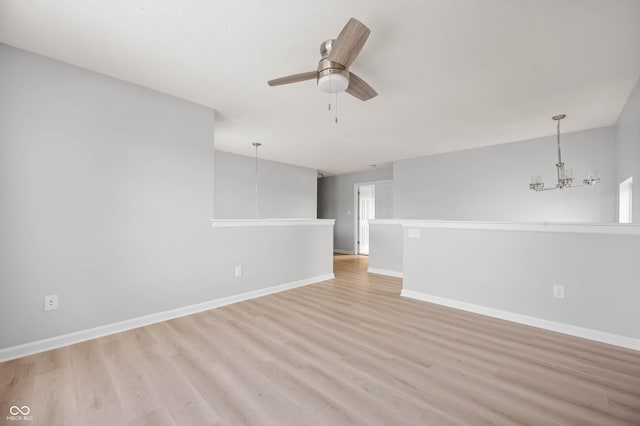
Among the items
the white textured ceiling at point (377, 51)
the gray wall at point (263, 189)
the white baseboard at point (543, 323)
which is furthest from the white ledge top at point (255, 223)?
the gray wall at point (263, 189)

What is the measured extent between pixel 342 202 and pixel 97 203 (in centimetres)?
660

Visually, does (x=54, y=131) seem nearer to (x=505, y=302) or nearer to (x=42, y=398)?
(x=42, y=398)

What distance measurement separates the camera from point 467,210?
208 inches

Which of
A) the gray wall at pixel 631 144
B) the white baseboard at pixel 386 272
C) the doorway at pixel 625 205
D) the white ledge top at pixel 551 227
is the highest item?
the gray wall at pixel 631 144

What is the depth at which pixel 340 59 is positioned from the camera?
68.0 inches

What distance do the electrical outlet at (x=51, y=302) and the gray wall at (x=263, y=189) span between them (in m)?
3.51

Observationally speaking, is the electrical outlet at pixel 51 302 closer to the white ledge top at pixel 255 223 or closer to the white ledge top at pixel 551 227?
the white ledge top at pixel 255 223

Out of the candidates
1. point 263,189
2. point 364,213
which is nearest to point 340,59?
point 263,189

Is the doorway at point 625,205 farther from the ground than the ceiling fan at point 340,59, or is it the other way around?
the ceiling fan at point 340,59

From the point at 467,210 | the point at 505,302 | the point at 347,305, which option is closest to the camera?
the point at 505,302

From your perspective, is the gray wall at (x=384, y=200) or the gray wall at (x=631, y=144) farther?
the gray wall at (x=384, y=200)

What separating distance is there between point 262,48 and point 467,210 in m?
4.88

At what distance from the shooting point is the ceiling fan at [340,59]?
1.60 m

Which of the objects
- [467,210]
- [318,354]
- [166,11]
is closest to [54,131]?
[166,11]
